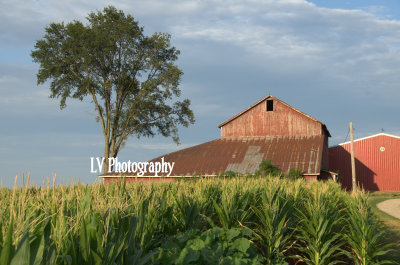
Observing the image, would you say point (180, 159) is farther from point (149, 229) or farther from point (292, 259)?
point (149, 229)

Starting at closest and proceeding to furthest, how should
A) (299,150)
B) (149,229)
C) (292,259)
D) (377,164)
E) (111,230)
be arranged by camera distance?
1. (111,230)
2. (149,229)
3. (292,259)
4. (299,150)
5. (377,164)

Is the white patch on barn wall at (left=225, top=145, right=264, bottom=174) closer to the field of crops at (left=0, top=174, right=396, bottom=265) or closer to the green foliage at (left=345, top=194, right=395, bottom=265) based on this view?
the field of crops at (left=0, top=174, right=396, bottom=265)

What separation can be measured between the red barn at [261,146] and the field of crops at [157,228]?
67.2 ft

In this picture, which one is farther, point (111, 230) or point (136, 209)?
point (136, 209)

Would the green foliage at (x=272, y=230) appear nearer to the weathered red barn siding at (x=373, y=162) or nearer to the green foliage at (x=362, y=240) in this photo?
the green foliage at (x=362, y=240)

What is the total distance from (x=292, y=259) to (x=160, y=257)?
527cm

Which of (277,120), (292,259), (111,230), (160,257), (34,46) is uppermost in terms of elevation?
(34,46)

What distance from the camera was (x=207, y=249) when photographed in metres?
6.13

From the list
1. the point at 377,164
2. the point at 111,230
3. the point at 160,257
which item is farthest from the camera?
the point at 377,164

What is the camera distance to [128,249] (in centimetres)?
484

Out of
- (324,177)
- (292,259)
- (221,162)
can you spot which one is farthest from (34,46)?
(292,259)

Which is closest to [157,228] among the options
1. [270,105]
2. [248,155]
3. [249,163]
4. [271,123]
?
[249,163]

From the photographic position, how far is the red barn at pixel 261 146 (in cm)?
3209

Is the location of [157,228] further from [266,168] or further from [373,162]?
[373,162]
